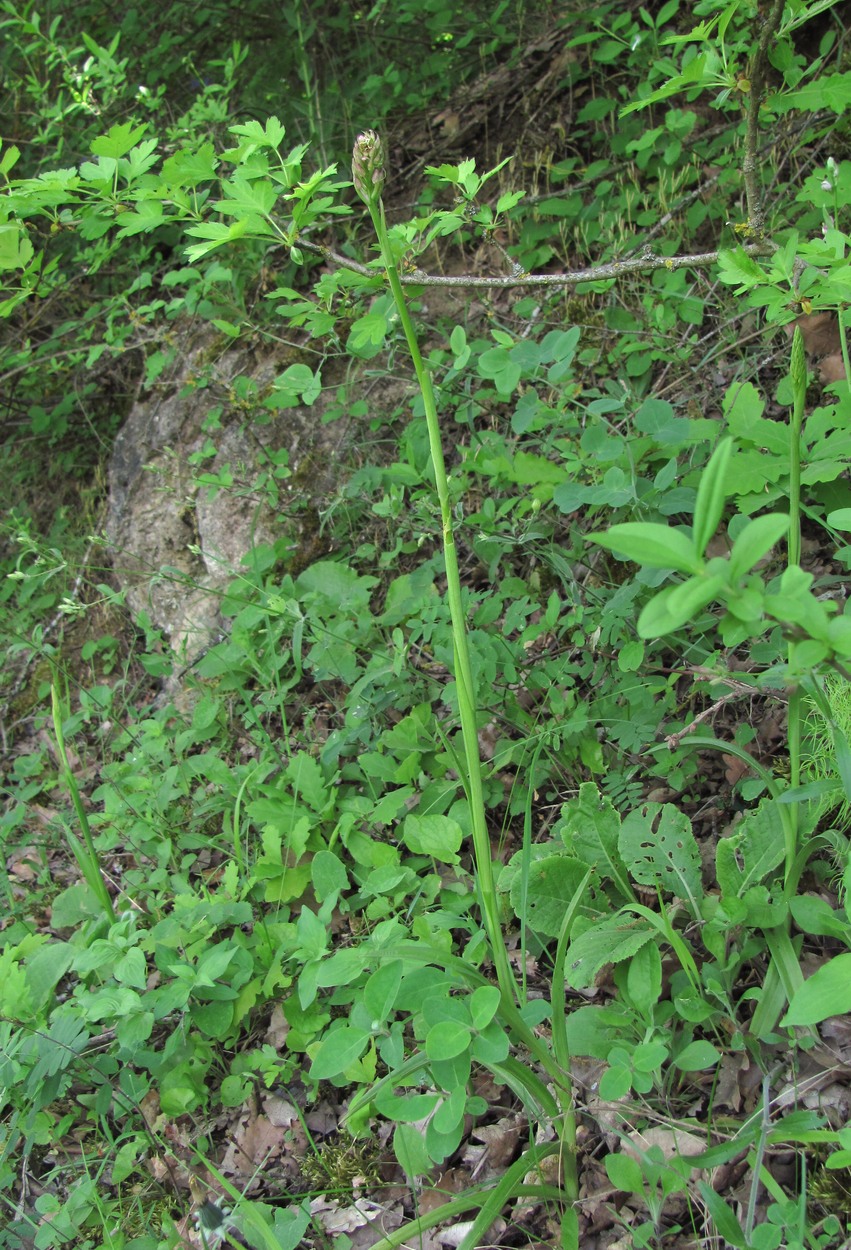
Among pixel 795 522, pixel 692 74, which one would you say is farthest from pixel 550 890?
pixel 692 74

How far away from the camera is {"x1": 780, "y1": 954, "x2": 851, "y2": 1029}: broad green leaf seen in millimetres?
1143

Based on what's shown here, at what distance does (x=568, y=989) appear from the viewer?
1.82 metres

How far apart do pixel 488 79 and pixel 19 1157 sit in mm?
4424

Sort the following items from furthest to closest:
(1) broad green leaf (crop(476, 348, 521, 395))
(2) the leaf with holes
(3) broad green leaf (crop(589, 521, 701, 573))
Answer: (1) broad green leaf (crop(476, 348, 521, 395))
(2) the leaf with holes
(3) broad green leaf (crop(589, 521, 701, 573))

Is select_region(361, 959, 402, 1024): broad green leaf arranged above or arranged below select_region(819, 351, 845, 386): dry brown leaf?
above

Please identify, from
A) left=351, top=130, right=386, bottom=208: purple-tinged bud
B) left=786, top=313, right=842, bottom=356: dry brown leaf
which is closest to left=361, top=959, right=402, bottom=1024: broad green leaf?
left=351, top=130, right=386, bottom=208: purple-tinged bud

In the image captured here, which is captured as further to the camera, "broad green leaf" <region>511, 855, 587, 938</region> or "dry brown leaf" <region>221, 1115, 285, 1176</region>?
"dry brown leaf" <region>221, 1115, 285, 1176</region>

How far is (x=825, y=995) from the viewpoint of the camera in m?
1.15

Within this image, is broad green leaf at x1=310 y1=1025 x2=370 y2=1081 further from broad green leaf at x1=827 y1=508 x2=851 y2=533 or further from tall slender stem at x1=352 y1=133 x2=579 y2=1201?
broad green leaf at x1=827 y1=508 x2=851 y2=533

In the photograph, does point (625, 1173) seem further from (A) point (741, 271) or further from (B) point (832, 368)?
(B) point (832, 368)

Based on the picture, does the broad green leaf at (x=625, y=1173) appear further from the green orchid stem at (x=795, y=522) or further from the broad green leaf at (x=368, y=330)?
the broad green leaf at (x=368, y=330)

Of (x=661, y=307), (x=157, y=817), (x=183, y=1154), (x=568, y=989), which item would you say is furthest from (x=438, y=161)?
(x=183, y=1154)

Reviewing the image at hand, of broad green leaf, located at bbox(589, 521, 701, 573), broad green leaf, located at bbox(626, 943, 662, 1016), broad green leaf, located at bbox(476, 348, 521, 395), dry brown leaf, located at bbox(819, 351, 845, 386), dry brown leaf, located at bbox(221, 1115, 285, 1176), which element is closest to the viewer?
broad green leaf, located at bbox(589, 521, 701, 573)

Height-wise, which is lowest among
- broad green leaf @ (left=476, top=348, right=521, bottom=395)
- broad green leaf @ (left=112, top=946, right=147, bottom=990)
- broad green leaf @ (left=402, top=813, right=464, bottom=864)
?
broad green leaf @ (left=402, top=813, right=464, bottom=864)
